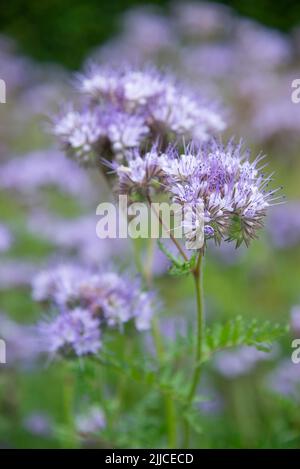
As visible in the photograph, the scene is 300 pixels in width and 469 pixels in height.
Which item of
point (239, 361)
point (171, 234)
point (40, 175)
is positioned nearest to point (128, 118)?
point (171, 234)

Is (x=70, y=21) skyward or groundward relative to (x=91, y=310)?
skyward

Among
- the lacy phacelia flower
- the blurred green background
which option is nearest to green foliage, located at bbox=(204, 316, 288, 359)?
the lacy phacelia flower

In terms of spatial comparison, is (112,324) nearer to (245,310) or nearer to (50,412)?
(50,412)

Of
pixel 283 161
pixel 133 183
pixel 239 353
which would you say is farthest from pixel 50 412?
pixel 283 161

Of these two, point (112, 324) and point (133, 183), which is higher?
point (133, 183)

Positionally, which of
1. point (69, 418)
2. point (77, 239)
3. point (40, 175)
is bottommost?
point (69, 418)

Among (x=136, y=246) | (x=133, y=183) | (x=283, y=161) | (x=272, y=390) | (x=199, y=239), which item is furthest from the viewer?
(x=283, y=161)

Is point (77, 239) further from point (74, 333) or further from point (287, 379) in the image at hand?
point (74, 333)
